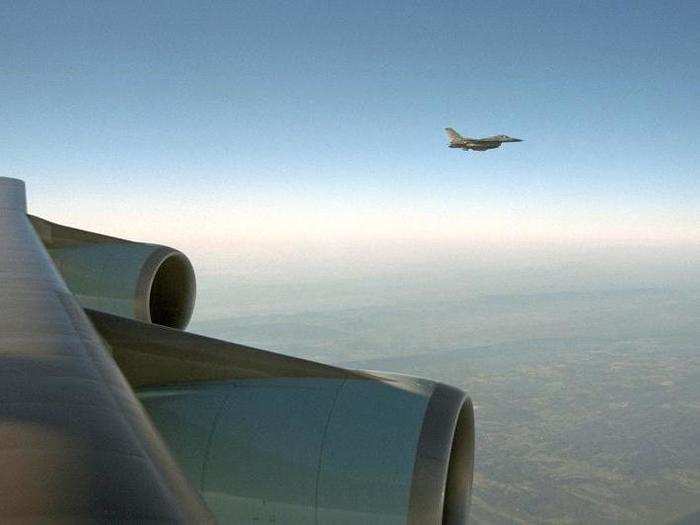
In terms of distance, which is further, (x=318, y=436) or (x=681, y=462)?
(x=681, y=462)

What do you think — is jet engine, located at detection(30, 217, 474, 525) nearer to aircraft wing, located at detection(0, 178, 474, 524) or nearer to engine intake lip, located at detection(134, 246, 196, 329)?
aircraft wing, located at detection(0, 178, 474, 524)

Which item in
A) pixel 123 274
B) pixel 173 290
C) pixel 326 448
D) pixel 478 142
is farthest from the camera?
pixel 478 142

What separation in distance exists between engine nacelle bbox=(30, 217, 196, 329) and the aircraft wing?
5.54m

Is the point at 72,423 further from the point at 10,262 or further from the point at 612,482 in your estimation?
the point at 612,482

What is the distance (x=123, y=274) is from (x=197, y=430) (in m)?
9.18

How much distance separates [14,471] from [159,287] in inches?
554

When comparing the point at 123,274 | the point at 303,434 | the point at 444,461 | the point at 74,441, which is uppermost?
the point at 123,274

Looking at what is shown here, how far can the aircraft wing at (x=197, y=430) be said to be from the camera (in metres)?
2.11

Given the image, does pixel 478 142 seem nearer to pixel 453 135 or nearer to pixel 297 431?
pixel 453 135

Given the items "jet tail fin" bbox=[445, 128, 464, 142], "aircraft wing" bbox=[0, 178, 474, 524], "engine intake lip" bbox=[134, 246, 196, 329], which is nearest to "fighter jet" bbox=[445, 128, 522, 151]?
"jet tail fin" bbox=[445, 128, 464, 142]

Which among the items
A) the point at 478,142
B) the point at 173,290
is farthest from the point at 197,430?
the point at 478,142

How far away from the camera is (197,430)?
524 cm

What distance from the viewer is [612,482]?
18388 cm

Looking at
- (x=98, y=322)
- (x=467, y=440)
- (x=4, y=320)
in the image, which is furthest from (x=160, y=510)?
(x=98, y=322)
